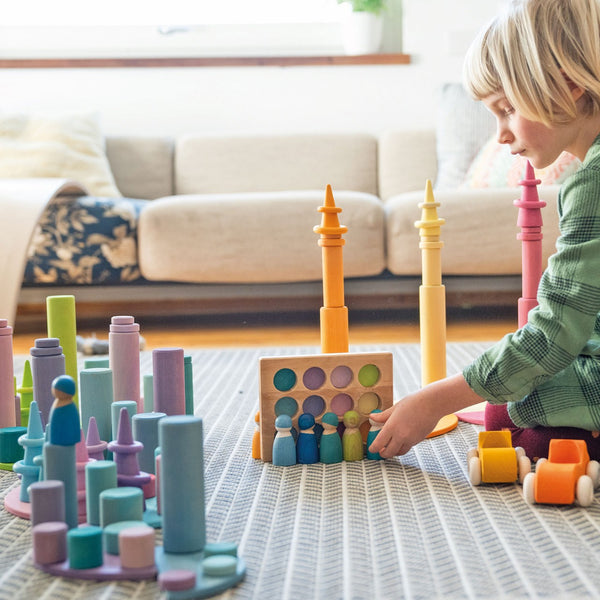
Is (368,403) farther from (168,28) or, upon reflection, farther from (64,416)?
(168,28)

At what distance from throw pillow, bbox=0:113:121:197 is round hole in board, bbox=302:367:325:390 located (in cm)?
179

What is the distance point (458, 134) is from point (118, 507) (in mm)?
2292

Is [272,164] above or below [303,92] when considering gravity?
below

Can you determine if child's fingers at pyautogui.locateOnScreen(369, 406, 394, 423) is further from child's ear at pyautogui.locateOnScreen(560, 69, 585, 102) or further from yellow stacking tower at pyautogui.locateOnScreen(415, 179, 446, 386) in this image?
child's ear at pyautogui.locateOnScreen(560, 69, 585, 102)

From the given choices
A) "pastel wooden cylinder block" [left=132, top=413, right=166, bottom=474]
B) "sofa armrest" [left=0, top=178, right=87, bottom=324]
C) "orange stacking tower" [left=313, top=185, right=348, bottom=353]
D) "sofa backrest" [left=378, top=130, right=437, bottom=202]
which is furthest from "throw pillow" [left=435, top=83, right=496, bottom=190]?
"pastel wooden cylinder block" [left=132, top=413, right=166, bottom=474]

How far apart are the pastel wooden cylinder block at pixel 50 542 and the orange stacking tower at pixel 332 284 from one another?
1.68 feet

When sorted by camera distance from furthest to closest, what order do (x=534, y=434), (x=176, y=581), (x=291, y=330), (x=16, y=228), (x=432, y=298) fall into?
(x=291, y=330), (x=16, y=228), (x=432, y=298), (x=534, y=434), (x=176, y=581)

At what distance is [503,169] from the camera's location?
2443 mm

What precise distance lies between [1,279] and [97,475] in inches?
47.0

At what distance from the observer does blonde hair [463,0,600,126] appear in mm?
917

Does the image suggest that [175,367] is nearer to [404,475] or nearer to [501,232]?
[404,475]

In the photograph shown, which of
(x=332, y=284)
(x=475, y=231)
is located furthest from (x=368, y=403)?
(x=475, y=231)

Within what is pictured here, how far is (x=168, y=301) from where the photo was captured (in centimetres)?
282

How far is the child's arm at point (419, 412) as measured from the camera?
3.07 feet
